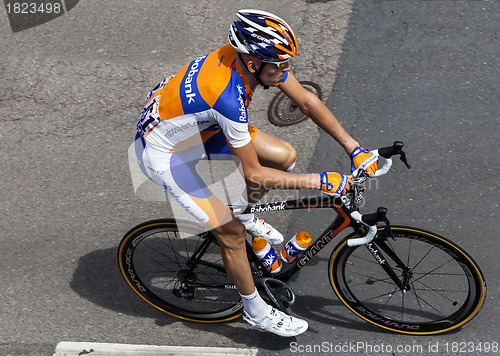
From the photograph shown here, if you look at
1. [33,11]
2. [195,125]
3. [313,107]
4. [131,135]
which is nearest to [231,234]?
[195,125]

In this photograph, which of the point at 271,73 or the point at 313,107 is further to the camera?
the point at 313,107

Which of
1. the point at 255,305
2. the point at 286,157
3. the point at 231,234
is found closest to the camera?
the point at 231,234

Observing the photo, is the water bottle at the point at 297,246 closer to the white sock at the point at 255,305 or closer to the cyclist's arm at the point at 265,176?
the white sock at the point at 255,305

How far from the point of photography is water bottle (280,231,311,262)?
14.0 ft

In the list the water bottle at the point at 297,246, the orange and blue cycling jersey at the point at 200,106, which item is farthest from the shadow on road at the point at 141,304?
the orange and blue cycling jersey at the point at 200,106

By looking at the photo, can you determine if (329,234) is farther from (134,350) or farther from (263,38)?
(134,350)

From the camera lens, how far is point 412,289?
462 cm

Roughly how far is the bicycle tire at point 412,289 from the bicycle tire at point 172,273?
92 centimetres

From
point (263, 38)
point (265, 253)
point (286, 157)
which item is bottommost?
point (265, 253)

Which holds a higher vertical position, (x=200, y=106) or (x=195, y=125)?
(x=200, y=106)

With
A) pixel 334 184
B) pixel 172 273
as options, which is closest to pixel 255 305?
pixel 172 273

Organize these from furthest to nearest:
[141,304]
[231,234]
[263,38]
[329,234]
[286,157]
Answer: [141,304] < [286,157] < [329,234] < [231,234] < [263,38]

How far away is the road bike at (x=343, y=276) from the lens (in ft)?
13.3

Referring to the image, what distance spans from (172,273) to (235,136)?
191 cm
